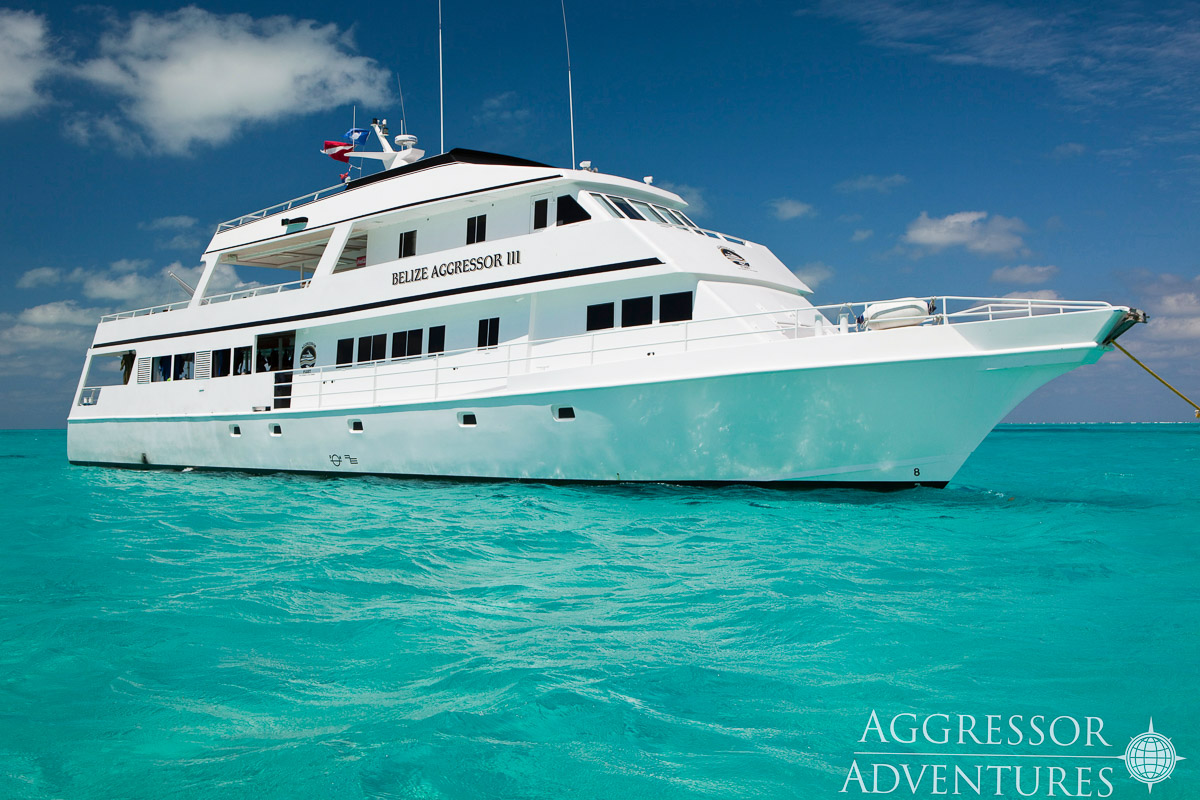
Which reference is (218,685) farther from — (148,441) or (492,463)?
(148,441)

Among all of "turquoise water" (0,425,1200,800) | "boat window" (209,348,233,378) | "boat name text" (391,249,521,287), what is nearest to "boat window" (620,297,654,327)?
"boat name text" (391,249,521,287)

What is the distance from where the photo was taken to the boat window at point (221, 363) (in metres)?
17.3

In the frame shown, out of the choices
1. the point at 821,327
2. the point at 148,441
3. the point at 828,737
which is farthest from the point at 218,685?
the point at 148,441

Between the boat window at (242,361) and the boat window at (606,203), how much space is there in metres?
9.14

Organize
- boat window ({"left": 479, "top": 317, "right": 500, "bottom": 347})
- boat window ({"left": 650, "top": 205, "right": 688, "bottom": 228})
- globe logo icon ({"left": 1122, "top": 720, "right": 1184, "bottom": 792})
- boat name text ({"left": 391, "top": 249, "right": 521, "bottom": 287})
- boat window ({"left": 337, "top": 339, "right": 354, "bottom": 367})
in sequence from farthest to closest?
boat window ({"left": 337, "top": 339, "right": 354, "bottom": 367}) → boat window ({"left": 650, "top": 205, "right": 688, "bottom": 228}) → boat window ({"left": 479, "top": 317, "right": 500, "bottom": 347}) → boat name text ({"left": 391, "top": 249, "right": 521, "bottom": 287}) → globe logo icon ({"left": 1122, "top": 720, "right": 1184, "bottom": 792})

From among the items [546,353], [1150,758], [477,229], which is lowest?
[1150,758]

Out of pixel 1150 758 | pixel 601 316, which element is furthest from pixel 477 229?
pixel 1150 758

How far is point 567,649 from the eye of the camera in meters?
4.44

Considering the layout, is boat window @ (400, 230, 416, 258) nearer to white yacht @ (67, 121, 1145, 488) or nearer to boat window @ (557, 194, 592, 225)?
white yacht @ (67, 121, 1145, 488)

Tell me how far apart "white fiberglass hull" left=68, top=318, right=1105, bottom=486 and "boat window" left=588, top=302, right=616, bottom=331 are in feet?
5.47

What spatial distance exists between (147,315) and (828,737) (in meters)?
20.8

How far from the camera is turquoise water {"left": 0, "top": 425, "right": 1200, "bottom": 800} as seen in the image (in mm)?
3137

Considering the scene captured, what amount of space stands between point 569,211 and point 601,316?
80.7 inches

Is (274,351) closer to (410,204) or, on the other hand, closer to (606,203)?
(410,204)
